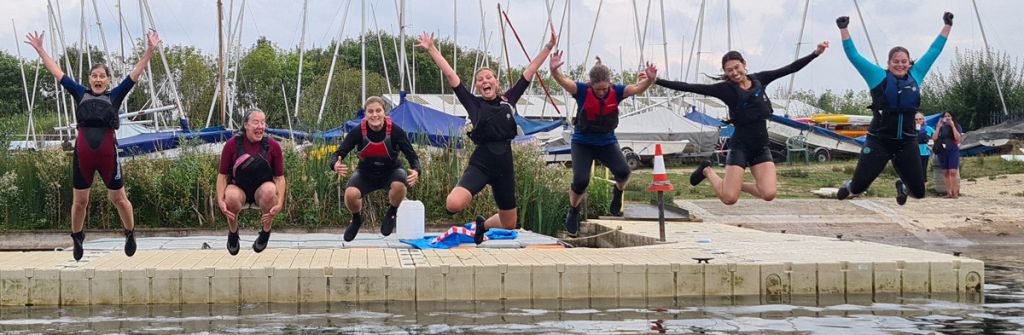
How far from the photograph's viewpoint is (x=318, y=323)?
41.4 ft

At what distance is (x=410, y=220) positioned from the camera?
765 inches

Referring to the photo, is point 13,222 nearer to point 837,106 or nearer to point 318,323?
point 318,323

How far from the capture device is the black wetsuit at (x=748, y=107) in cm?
1335

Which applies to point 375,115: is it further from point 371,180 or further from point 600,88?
point 600,88

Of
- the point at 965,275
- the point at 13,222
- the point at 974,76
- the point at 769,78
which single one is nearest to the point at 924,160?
the point at 965,275

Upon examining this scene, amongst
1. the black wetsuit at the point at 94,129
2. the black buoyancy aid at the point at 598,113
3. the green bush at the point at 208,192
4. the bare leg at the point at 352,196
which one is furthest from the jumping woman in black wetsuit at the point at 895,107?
the green bush at the point at 208,192

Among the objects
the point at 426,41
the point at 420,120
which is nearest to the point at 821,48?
the point at 426,41

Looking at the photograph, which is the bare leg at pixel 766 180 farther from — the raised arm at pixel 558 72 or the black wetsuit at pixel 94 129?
the black wetsuit at pixel 94 129

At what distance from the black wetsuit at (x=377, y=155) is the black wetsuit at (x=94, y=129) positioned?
8.13ft

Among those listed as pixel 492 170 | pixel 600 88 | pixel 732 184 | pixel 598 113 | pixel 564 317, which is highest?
pixel 600 88

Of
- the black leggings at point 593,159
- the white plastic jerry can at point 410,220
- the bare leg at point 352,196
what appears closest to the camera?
the black leggings at point 593,159

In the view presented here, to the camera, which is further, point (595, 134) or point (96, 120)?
point (595, 134)

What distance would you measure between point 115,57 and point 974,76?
38871mm

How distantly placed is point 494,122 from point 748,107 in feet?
9.13
